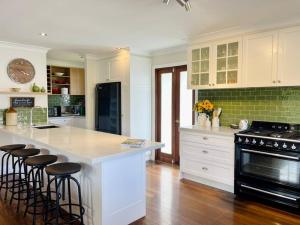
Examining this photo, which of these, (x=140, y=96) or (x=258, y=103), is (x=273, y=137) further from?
(x=140, y=96)

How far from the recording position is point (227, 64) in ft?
11.4

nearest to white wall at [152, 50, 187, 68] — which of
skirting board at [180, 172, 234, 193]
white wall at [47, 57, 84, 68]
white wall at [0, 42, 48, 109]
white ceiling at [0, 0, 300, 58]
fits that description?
white ceiling at [0, 0, 300, 58]

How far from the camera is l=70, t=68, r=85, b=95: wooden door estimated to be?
6574mm

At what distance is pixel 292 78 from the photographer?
2.89m

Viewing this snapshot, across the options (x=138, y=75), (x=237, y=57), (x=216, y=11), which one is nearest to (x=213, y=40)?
(x=237, y=57)

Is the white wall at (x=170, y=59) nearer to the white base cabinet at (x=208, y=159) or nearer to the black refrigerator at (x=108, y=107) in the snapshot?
the black refrigerator at (x=108, y=107)

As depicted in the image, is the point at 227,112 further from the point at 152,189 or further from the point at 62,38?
the point at 62,38

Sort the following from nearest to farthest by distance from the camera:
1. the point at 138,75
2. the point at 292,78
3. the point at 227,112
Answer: the point at 292,78
the point at 227,112
the point at 138,75

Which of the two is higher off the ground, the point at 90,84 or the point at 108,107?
the point at 90,84

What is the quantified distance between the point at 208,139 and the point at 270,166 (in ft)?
2.91

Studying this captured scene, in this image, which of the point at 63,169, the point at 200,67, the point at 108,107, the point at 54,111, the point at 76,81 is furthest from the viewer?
the point at 76,81

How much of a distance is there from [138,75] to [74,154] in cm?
295

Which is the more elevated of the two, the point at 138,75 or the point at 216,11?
the point at 216,11

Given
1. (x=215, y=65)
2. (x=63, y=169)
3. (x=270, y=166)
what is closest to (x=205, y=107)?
(x=215, y=65)
